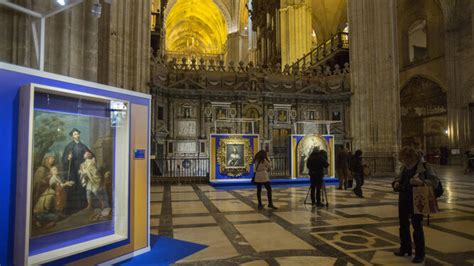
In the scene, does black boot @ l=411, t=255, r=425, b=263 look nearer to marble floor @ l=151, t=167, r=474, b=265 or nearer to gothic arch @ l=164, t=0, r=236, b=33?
marble floor @ l=151, t=167, r=474, b=265

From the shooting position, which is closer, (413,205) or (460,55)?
(413,205)

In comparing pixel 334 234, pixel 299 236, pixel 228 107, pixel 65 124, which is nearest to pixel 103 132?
pixel 65 124

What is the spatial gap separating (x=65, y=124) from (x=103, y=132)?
486 millimetres

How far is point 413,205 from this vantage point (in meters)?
3.67

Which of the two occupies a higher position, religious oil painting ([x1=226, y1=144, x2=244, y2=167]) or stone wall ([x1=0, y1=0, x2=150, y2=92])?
stone wall ([x1=0, y1=0, x2=150, y2=92])

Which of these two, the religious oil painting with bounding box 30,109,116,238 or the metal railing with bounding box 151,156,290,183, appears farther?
the metal railing with bounding box 151,156,290,183

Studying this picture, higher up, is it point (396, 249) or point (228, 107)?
point (228, 107)

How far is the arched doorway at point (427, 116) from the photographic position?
2459cm

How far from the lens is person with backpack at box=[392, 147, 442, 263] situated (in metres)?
3.67

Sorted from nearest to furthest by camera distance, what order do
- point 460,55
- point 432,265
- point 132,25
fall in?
point 432,265
point 132,25
point 460,55

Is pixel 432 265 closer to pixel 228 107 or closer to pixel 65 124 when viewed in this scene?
pixel 65 124

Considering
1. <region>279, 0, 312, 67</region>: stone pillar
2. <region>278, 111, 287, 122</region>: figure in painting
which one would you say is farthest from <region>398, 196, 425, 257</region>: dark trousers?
<region>279, 0, 312, 67</region>: stone pillar

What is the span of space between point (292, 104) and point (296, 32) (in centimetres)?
934

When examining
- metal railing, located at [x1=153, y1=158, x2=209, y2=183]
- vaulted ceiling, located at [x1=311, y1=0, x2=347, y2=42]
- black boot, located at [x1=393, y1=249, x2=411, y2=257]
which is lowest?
black boot, located at [x1=393, y1=249, x2=411, y2=257]
